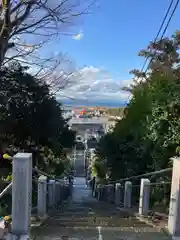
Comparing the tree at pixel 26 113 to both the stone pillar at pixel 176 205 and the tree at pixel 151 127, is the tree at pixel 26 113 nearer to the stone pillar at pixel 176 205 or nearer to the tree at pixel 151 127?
the tree at pixel 151 127

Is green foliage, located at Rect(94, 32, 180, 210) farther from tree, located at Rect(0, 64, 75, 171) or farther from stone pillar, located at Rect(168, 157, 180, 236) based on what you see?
stone pillar, located at Rect(168, 157, 180, 236)

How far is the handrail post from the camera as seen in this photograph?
3.61m

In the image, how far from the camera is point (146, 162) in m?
11.6

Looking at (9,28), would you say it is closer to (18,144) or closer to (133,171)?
(18,144)

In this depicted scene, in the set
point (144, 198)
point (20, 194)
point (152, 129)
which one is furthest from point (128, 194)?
point (20, 194)

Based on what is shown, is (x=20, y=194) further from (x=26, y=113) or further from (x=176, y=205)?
(x=26, y=113)

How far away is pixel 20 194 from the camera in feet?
12.0

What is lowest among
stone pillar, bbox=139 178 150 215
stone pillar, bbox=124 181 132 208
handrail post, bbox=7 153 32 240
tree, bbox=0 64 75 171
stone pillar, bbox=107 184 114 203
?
stone pillar, bbox=107 184 114 203

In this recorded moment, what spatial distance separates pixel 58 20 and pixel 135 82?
51.6ft

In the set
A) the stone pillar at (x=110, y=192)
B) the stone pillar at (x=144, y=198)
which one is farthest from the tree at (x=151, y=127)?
the stone pillar at (x=144, y=198)

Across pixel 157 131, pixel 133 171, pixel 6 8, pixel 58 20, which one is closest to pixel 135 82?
pixel 133 171

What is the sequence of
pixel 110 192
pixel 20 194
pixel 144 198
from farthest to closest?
pixel 110 192 → pixel 144 198 → pixel 20 194

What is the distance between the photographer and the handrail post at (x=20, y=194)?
3611mm

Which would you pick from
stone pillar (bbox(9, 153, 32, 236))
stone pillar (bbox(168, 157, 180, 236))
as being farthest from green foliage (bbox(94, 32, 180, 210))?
stone pillar (bbox(9, 153, 32, 236))
